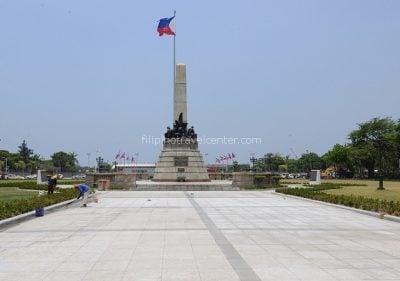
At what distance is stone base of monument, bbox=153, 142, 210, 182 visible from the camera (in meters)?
47.0

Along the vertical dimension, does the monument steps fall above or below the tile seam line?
above

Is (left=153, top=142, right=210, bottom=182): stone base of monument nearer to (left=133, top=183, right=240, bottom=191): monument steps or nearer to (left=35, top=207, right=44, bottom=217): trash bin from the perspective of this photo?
(left=133, top=183, right=240, bottom=191): monument steps

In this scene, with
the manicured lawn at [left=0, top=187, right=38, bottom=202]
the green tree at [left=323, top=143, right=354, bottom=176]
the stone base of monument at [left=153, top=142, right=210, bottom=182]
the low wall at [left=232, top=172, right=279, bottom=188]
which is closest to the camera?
the manicured lawn at [left=0, top=187, right=38, bottom=202]

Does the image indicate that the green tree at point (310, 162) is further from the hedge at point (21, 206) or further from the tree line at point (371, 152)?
the hedge at point (21, 206)

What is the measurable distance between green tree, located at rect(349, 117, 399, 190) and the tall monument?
1285 inches

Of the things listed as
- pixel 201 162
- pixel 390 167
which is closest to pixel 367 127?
pixel 390 167

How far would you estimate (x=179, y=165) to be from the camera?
4725cm

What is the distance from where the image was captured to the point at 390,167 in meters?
74.9

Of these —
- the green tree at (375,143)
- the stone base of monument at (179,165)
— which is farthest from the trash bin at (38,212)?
the green tree at (375,143)

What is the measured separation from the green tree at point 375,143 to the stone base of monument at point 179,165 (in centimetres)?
3283

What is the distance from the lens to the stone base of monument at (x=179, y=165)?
1852 inches

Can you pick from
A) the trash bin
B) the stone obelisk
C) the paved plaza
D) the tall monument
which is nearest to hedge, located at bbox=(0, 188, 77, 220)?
the trash bin

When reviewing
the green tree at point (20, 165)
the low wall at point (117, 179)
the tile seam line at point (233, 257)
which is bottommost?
the tile seam line at point (233, 257)

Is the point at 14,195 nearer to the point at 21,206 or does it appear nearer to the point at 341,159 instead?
the point at 21,206
